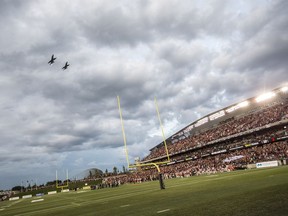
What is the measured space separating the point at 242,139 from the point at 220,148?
15.7ft

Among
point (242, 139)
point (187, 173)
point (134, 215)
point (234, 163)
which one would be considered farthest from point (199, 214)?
point (242, 139)

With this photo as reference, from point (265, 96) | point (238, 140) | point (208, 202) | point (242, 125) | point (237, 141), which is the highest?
point (265, 96)

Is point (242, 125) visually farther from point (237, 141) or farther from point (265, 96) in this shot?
point (265, 96)

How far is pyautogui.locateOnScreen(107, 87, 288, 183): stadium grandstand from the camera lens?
1620 inches

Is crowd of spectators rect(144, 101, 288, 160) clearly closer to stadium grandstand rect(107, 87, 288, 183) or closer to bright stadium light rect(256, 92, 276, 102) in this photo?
stadium grandstand rect(107, 87, 288, 183)

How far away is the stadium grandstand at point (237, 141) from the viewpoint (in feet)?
135

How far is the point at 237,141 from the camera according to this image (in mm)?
53344

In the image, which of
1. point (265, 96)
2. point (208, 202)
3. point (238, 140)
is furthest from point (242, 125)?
point (208, 202)

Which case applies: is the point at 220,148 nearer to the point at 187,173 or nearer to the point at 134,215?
the point at 187,173

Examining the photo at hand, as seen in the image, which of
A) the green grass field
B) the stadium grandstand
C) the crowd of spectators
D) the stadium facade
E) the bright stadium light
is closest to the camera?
the green grass field

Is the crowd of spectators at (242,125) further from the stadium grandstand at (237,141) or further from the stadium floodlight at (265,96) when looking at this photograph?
the stadium floodlight at (265,96)

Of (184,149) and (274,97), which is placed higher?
(274,97)

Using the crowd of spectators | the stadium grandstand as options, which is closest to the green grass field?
the stadium grandstand

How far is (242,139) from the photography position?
52.4 meters
